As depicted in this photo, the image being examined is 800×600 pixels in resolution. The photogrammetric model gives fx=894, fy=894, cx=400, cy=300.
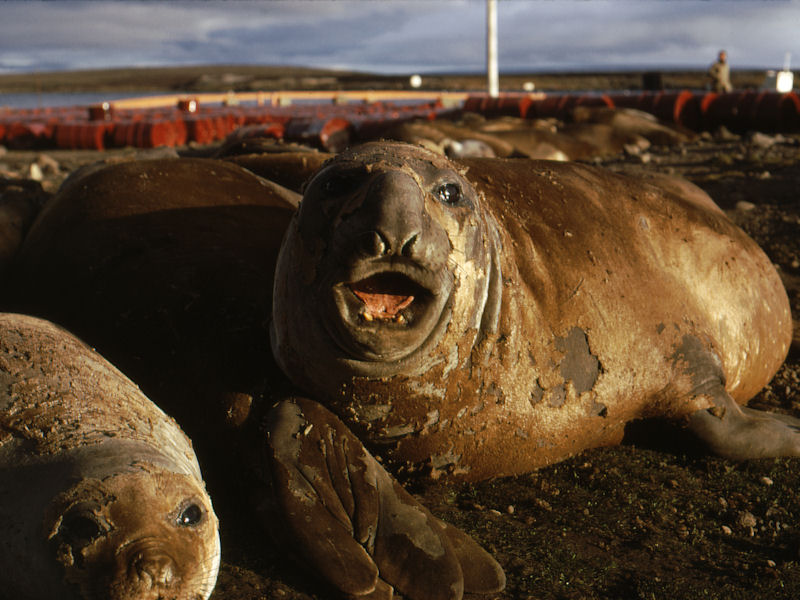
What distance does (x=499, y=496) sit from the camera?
3.23m

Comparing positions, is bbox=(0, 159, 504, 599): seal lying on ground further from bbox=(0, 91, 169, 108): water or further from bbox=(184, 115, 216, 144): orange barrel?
bbox=(0, 91, 169, 108): water

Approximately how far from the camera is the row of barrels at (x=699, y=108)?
14.3 metres

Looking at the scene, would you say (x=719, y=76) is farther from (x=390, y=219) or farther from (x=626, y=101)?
(x=390, y=219)

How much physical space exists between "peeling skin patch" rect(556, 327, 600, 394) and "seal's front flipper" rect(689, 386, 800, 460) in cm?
56

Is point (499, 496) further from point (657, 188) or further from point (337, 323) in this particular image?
point (657, 188)

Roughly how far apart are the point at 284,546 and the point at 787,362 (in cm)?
322

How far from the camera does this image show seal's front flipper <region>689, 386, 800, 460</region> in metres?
3.58

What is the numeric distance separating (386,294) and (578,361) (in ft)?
3.28

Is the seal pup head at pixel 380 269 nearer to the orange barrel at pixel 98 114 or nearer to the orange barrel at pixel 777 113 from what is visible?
the orange barrel at pixel 777 113

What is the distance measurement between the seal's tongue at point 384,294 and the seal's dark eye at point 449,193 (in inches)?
12.6

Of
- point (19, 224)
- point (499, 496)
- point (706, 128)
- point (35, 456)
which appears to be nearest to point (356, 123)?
point (706, 128)

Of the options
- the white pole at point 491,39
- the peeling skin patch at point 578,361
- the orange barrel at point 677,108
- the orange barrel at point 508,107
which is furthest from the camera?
the white pole at point 491,39

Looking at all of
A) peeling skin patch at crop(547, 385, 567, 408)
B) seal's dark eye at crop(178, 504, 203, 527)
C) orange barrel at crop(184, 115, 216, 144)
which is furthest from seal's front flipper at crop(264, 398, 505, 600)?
orange barrel at crop(184, 115, 216, 144)

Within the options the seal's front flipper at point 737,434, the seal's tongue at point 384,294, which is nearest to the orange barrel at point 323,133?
the seal's front flipper at point 737,434
